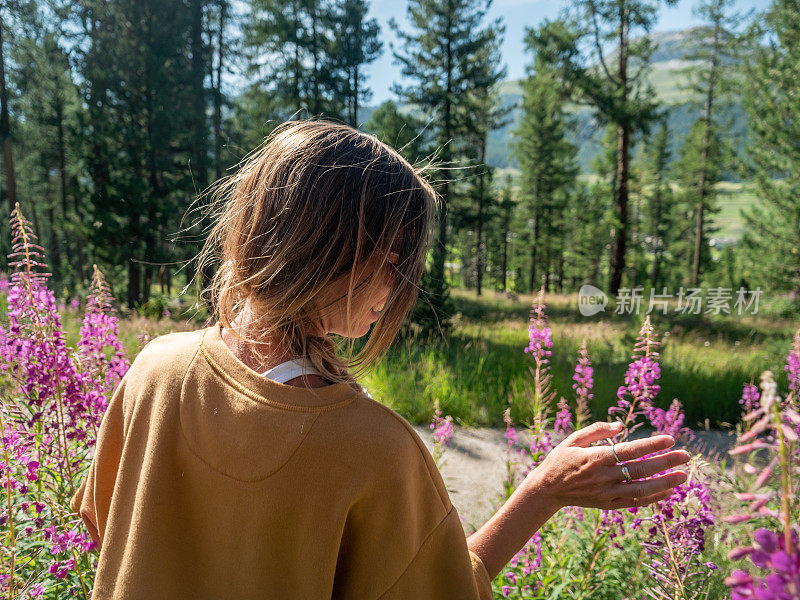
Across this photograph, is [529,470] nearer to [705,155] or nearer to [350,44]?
[350,44]

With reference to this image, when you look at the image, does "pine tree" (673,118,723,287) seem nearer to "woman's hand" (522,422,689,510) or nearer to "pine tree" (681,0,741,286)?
"pine tree" (681,0,741,286)

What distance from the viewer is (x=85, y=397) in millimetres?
2043

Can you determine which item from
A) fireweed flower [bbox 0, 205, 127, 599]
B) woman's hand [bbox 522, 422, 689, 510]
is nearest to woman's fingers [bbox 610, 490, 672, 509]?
woman's hand [bbox 522, 422, 689, 510]

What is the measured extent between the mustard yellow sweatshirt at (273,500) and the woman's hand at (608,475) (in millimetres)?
283

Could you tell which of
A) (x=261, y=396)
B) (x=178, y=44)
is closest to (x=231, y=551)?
(x=261, y=396)

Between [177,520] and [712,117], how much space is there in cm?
3927

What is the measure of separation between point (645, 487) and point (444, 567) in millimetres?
540

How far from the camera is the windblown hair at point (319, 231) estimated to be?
3.18 feet

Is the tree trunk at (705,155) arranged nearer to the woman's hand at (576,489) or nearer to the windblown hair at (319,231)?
the woman's hand at (576,489)

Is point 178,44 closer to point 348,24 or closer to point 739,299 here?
point 348,24

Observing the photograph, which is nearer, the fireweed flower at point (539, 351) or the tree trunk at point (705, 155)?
the fireweed flower at point (539, 351)

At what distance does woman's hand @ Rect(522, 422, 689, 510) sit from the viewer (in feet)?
3.85

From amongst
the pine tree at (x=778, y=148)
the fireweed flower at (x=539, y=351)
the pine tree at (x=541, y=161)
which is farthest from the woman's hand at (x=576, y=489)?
the pine tree at (x=541, y=161)

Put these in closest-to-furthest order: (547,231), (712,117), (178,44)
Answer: (178,44) < (712,117) < (547,231)
